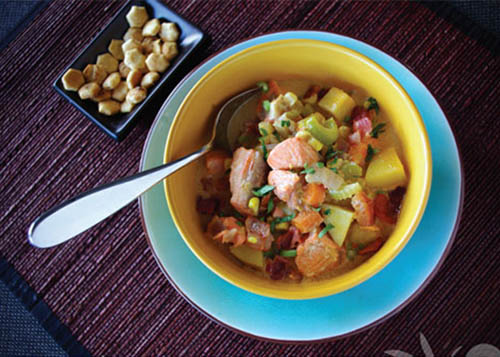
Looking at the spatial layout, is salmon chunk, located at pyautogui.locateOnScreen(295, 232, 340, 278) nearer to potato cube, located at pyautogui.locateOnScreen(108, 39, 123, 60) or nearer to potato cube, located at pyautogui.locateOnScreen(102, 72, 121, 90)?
potato cube, located at pyautogui.locateOnScreen(102, 72, 121, 90)

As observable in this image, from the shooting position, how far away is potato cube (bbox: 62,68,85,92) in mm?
2328

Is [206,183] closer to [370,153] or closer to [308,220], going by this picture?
[308,220]

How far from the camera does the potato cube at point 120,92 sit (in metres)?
2.38

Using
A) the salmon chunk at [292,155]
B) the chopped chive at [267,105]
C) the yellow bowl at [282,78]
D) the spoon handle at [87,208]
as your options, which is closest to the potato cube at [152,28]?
the yellow bowl at [282,78]

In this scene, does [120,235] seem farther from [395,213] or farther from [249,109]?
[395,213]

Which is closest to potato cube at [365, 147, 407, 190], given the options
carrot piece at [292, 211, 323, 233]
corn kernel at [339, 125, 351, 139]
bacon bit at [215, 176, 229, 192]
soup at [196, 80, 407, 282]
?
soup at [196, 80, 407, 282]

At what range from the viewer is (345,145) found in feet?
6.56

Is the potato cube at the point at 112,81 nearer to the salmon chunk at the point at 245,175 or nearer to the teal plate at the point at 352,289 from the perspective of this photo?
the teal plate at the point at 352,289

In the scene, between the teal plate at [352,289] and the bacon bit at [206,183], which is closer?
the teal plate at [352,289]

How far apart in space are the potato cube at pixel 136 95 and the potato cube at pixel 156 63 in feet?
0.40

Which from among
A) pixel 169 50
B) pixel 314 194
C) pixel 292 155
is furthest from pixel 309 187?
pixel 169 50

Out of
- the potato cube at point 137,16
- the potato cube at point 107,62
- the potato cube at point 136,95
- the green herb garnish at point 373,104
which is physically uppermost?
the potato cube at point 137,16

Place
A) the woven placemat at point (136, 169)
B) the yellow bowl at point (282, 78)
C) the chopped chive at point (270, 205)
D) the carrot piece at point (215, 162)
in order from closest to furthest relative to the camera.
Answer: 1. the yellow bowl at point (282, 78)
2. the chopped chive at point (270, 205)
3. the carrot piece at point (215, 162)
4. the woven placemat at point (136, 169)

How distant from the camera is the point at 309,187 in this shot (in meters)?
1.86
